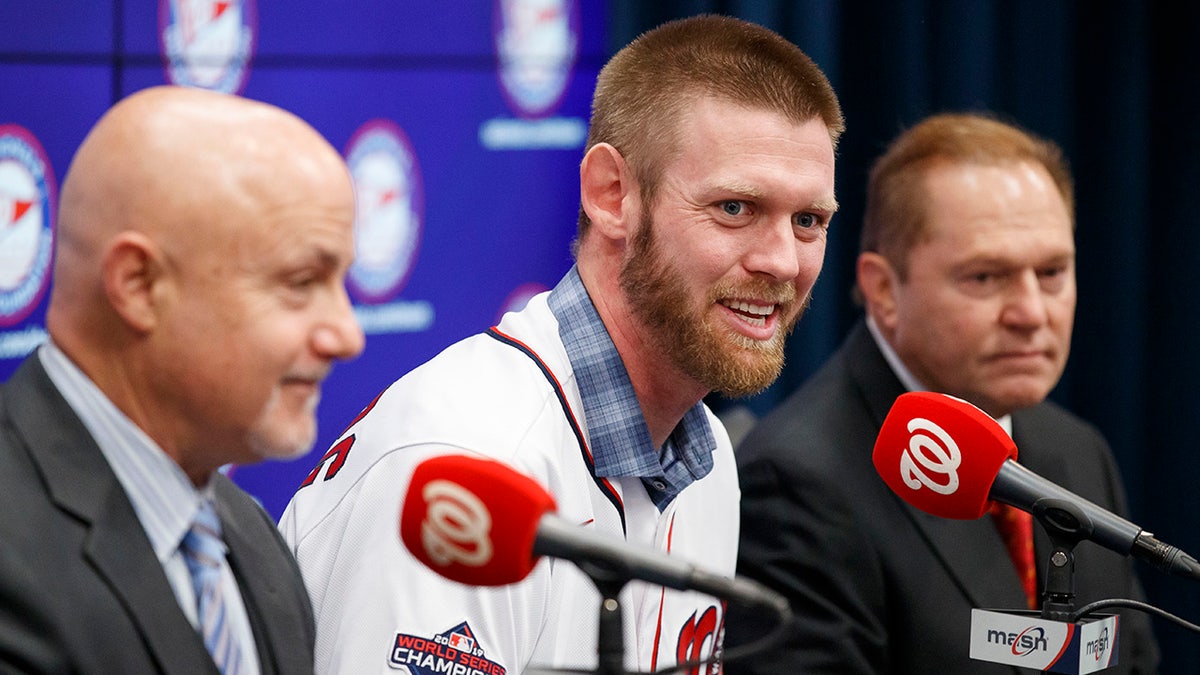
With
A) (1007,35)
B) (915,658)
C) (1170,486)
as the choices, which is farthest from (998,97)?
(915,658)

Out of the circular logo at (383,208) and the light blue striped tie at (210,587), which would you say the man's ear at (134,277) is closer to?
the light blue striped tie at (210,587)

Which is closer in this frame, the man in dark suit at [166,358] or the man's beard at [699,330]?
the man in dark suit at [166,358]

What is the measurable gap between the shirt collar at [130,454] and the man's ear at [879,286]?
144 cm

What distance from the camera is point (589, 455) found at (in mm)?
1522

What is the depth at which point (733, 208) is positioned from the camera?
1610mm

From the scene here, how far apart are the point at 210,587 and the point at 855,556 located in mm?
1068

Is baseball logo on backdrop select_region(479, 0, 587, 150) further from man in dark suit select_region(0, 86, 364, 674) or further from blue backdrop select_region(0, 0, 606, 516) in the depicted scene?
man in dark suit select_region(0, 86, 364, 674)

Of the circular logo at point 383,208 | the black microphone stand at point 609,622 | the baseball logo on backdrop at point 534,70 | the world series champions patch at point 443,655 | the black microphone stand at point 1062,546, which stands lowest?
the world series champions patch at point 443,655

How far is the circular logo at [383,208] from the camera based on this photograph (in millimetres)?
2629

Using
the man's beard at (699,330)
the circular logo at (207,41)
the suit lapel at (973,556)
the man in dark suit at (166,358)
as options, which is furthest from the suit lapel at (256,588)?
the circular logo at (207,41)

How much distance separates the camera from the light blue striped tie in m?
1.02

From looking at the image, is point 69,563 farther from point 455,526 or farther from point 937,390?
point 937,390

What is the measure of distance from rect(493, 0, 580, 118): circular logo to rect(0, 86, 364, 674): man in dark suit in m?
1.87

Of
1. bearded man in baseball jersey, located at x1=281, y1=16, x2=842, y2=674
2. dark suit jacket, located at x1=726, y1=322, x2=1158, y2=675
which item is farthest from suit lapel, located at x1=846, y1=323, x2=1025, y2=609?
bearded man in baseball jersey, located at x1=281, y1=16, x2=842, y2=674
